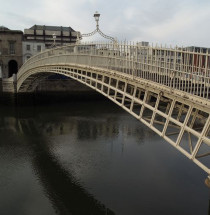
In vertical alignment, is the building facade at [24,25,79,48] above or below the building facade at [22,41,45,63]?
above

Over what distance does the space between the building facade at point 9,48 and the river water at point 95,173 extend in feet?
83.6

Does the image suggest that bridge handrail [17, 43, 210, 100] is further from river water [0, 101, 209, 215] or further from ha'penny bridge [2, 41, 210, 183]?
river water [0, 101, 209, 215]

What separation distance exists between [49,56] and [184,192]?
1647cm

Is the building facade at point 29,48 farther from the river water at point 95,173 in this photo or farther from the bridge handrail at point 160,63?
the bridge handrail at point 160,63

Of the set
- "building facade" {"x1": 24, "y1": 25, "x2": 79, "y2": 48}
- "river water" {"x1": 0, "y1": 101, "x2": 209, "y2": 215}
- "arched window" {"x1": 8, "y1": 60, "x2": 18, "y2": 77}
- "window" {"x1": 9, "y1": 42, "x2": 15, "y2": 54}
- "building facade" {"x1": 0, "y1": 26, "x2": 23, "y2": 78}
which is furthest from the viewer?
"building facade" {"x1": 24, "y1": 25, "x2": 79, "y2": 48}

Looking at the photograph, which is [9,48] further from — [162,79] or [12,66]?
[162,79]

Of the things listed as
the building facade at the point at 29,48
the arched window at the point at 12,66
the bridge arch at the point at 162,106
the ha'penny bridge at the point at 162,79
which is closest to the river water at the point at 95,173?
the bridge arch at the point at 162,106

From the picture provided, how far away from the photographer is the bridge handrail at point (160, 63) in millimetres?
8570

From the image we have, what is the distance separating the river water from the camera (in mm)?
10695

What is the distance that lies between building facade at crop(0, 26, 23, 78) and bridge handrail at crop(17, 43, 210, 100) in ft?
109

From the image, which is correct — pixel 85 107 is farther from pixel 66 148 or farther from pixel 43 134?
pixel 66 148

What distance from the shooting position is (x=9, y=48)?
1773 inches

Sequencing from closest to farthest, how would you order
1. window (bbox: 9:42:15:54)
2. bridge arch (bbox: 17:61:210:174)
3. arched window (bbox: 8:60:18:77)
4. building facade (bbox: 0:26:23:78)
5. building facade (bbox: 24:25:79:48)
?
bridge arch (bbox: 17:61:210:174), building facade (bbox: 0:26:23:78), window (bbox: 9:42:15:54), arched window (bbox: 8:60:18:77), building facade (bbox: 24:25:79:48)

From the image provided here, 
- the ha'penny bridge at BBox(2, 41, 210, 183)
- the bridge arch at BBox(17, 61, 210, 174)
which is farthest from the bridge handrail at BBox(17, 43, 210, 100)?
the bridge arch at BBox(17, 61, 210, 174)
